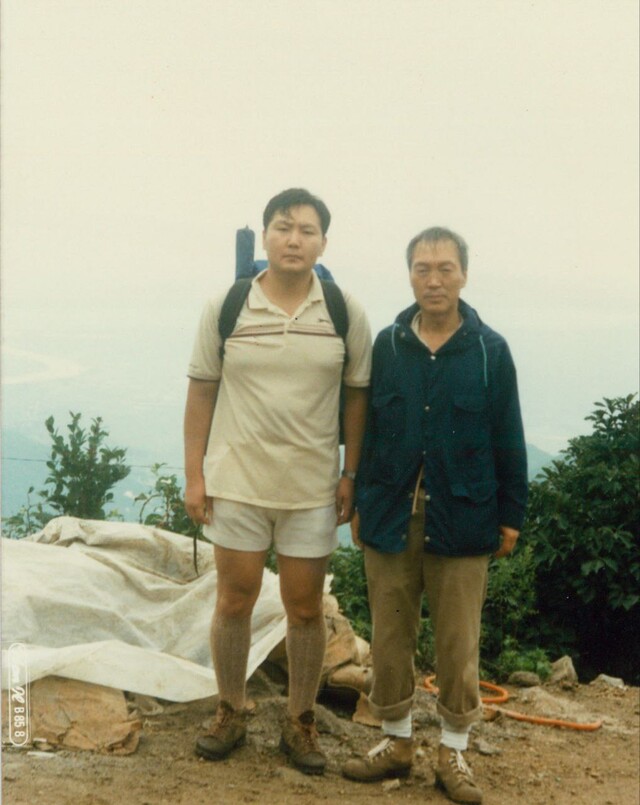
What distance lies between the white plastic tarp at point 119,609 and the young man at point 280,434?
0.49 m

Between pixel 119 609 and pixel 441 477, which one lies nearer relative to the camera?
pixel 441 477

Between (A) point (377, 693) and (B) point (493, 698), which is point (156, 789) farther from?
(B) point (493, 698)

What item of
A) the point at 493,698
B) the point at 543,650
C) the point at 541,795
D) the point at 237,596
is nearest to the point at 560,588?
the point at 543,650

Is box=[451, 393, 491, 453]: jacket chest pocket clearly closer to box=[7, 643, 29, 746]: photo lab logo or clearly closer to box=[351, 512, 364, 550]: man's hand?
box=[351, 512, 364, 550]: man's hand

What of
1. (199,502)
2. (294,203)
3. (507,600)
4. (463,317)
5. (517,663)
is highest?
(294,203)

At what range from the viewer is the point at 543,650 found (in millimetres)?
6137

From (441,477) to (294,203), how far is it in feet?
3.52

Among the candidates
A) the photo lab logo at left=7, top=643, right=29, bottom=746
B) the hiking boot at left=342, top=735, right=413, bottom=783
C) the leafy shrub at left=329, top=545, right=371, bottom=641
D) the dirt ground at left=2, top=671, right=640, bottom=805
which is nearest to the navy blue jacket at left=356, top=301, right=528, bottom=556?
the hiking boot at left=342, top=735, right=413, bottom=783

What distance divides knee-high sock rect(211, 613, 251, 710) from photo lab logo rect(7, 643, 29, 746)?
27.7 inches

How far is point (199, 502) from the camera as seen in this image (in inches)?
140

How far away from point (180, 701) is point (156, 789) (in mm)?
670

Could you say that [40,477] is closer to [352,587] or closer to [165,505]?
[165,505]

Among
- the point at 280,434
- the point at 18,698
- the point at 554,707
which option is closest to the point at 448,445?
the point at 280,434

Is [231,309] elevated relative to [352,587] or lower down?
elevated
